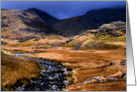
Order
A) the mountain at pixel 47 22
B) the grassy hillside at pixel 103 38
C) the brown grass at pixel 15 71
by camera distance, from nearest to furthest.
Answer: the brown grass at pixel 15 71 → the grassy hillside at pixel 103 38 → the mountain at pixel 47 22

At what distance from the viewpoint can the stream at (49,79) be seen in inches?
436

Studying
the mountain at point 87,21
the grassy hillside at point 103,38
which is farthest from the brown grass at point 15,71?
the mountain at point 87,21

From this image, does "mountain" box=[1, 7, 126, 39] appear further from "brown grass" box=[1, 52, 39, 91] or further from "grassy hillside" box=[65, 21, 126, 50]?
"brown grass" box=[1, 52, 39, 91]

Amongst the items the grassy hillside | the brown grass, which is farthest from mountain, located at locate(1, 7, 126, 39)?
the brown grass

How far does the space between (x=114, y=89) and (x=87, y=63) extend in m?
3.21

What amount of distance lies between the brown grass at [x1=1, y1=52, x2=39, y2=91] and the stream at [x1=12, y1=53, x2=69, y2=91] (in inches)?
18.9

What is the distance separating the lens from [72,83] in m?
11.3

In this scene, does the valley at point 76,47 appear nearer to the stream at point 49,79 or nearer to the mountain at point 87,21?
the mountain at point 87,21

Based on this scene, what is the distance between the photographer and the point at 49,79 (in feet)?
38.8

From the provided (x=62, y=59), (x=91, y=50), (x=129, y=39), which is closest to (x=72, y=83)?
(x=62, y=59)

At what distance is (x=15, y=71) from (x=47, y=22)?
19.2 feet

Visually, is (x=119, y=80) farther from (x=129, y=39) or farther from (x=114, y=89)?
(x=129, y=39)

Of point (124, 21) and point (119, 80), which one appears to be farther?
point (124, 21)

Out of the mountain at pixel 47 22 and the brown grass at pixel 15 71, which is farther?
the mountain at pixel 47 22
